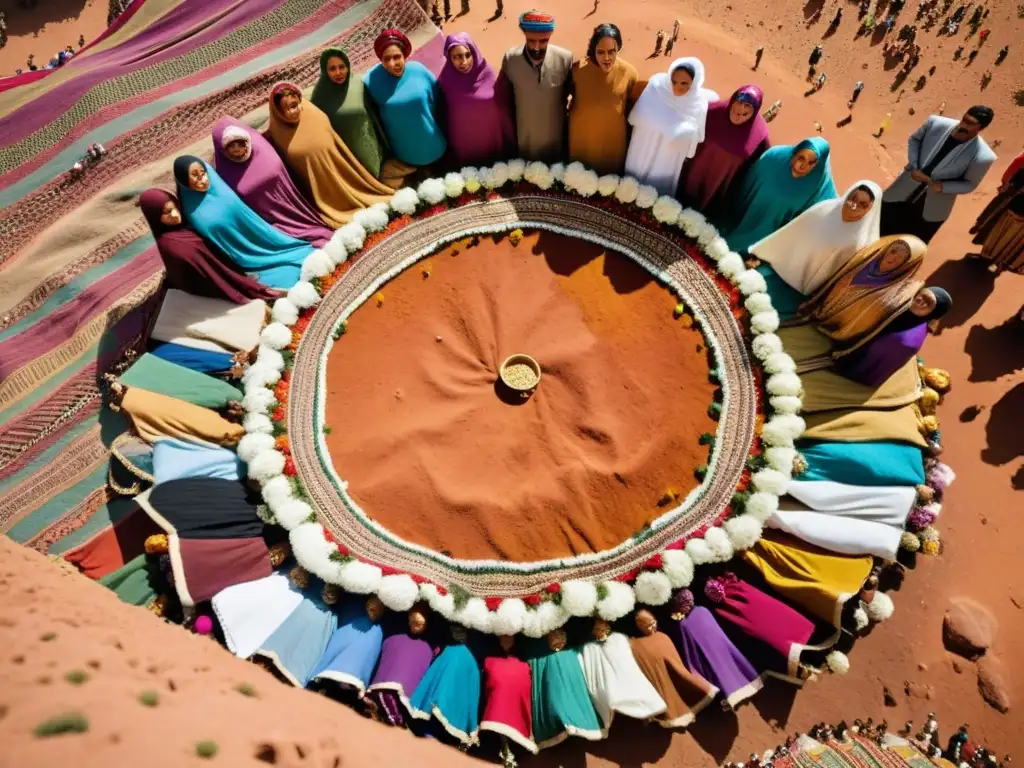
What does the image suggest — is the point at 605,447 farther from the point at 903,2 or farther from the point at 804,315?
the point at 903,2

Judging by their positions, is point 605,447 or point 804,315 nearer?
point 605,447

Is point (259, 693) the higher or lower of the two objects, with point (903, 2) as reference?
lower

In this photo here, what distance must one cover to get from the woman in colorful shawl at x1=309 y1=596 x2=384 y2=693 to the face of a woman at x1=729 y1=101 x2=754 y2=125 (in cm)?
778

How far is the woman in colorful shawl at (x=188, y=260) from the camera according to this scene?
802cm

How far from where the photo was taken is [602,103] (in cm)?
900

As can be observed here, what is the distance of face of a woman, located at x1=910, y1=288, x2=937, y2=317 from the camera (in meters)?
7.12

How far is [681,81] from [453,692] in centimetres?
798

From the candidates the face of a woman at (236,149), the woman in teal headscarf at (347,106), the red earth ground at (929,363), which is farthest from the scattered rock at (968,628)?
the face of a woman at (236,149)

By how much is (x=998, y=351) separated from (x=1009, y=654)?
4.30 metres

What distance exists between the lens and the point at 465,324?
30.1 feet

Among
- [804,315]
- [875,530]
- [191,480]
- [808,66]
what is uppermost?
[808,66]

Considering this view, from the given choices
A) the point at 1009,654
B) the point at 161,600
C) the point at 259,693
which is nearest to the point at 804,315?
the point at 1009,654

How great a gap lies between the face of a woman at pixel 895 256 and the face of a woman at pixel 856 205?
658 millimetres

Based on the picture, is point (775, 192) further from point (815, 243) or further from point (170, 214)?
point (170, 214)
